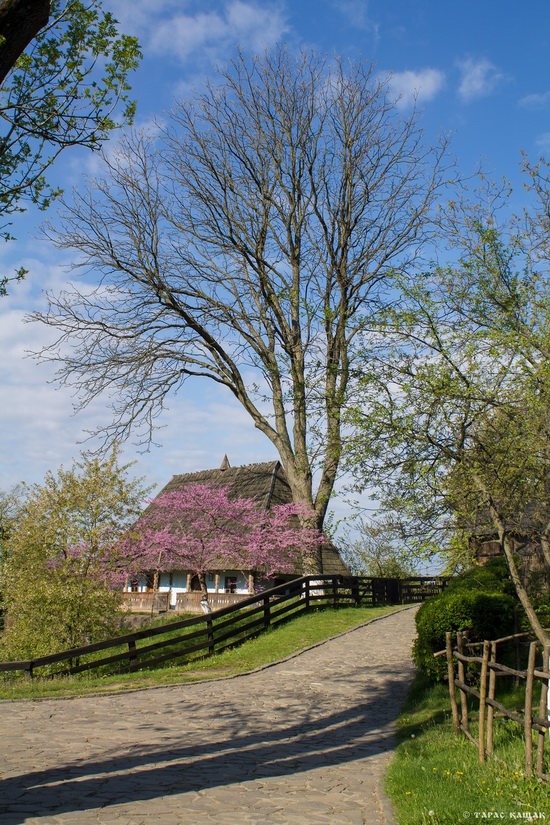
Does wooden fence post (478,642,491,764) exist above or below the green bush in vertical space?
below

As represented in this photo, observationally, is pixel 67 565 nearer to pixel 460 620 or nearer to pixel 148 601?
pixel 460 620

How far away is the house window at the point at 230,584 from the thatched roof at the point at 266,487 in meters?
3.80

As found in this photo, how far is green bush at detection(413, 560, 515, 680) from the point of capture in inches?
464

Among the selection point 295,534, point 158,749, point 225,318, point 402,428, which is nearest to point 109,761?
point 158,749

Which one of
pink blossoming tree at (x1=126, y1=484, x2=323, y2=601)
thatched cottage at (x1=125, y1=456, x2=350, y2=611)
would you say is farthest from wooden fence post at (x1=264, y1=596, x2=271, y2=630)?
thatched cottage at (x1=125, y1=456, x2=350, y2=611)

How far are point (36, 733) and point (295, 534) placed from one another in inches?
613

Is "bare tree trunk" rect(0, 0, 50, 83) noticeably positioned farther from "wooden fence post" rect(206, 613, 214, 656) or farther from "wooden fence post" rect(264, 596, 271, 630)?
"wooden fence post" rect(264, 596, 271, 630)

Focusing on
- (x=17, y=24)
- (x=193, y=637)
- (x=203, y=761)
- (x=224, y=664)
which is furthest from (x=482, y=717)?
(x=193, y=637)

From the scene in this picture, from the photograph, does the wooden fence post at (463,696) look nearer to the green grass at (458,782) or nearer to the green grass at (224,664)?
the green grass at (458,782)

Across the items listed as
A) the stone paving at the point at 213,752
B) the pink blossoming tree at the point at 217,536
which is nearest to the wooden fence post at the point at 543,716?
the stone paving at the point at 213,752

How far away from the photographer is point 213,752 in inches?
346


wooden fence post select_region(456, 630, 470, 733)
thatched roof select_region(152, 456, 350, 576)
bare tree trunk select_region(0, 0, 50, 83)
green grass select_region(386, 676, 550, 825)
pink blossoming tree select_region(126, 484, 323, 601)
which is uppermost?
bare tree trunk select_region(0, 0, 50, 83)

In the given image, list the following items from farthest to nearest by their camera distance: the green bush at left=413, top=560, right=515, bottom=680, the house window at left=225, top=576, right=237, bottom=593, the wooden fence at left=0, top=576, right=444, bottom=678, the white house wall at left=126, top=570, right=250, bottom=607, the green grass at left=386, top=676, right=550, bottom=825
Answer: the house window at left=225, top=576, right=237, bottom=593 → the white house wall at left=126, top=570, right=250, bottom=607 → the wooden fence at left=0, top=576, right=444, bottom=678 → the green bush at left=413, top=560, right=515, bottom=680 → the green grass at left=386, top=676, right=550, bottom=825

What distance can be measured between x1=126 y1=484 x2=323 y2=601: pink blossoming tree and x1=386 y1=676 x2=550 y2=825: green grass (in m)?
14.5
